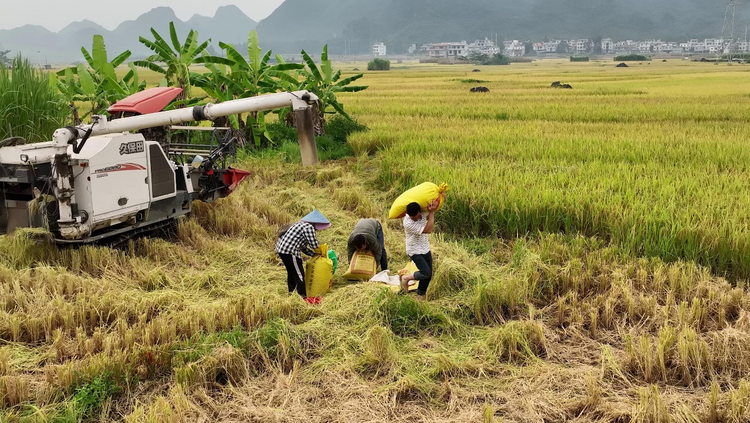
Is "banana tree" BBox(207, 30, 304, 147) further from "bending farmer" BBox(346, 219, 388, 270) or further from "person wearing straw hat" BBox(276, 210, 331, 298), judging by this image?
"person wearing straw hat" BBox(276, 210, 331, 298)

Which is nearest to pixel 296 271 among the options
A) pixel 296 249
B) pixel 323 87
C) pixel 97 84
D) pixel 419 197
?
pixel 296 249

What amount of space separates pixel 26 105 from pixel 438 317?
6.73 meters

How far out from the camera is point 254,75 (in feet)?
38.9

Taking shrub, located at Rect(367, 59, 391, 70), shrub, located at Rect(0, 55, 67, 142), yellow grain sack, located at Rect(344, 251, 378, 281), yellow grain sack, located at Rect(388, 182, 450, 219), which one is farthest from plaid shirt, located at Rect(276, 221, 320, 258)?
shrub, located at Rect(367, 59, 391, 70)

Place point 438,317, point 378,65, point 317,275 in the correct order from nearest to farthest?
point 438,317
point 317,275
point 378,65

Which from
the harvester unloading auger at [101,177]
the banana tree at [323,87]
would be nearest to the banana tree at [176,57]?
the banana tree at [323,87]

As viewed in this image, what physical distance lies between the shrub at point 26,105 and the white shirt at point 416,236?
5.73 m

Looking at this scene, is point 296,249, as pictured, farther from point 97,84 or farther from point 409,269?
point 97,84

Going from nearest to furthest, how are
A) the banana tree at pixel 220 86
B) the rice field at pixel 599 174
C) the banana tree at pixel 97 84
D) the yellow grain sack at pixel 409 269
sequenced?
the yellow grain sack at pixel 409 269 < the rice field at pixel 599 174 < the banana tree at pixel 97 84 < the banana tree at pixel 220 86

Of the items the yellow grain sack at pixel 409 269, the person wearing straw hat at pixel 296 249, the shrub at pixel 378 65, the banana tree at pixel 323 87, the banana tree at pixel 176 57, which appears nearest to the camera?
the person wearing straw hat at pixel 296 249

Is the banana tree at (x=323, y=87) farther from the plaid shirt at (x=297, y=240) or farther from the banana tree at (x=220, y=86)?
the plaid shirt at (x=297, y=240)

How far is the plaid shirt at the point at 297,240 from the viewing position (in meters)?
4.86

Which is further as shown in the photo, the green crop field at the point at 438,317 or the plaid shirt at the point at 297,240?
the plaid shirt at the point at 297,240

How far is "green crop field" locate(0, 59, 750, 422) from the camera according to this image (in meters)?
3.35
